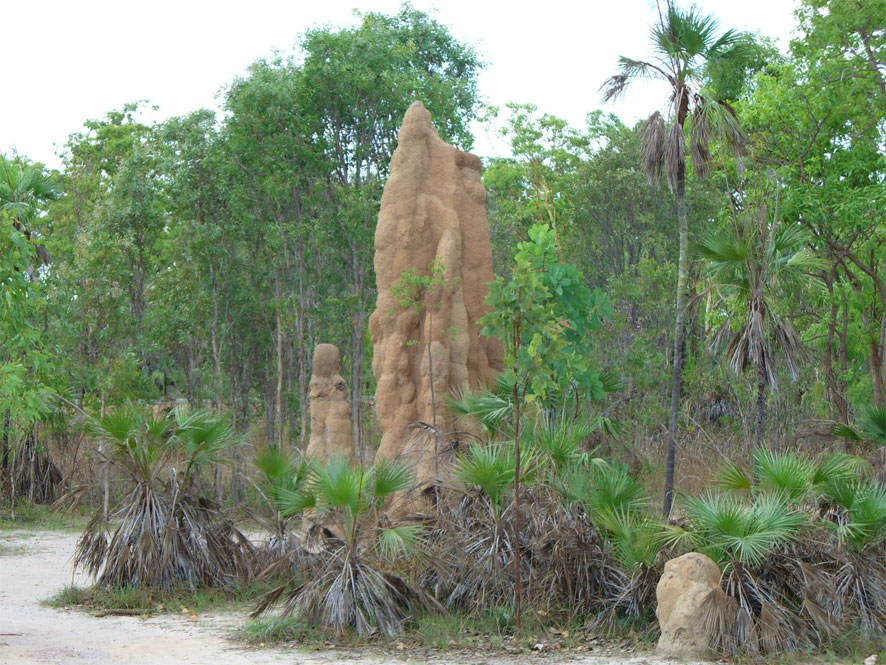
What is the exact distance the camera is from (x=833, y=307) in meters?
20.7

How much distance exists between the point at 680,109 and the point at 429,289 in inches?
184

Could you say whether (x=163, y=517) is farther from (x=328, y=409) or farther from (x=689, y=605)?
(x=689, y=605)

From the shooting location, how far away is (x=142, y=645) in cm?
1008

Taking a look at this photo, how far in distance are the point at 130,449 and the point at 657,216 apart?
2085cm

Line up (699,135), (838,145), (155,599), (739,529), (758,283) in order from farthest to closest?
(838,145)
(699,135)
(758,283)
(155,599)
(739,529)

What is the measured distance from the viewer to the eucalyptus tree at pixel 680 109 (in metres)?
15.1

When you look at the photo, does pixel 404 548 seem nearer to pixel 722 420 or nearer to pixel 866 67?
pixel 866 67

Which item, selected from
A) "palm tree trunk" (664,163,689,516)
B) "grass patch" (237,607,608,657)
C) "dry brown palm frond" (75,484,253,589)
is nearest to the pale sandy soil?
"grass patch" (237,607,608,657)

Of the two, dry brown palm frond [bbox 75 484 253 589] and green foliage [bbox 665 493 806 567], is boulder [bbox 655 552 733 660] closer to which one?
green foliage [bbox 665 493 806 567]

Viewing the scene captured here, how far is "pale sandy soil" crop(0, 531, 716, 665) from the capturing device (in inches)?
370

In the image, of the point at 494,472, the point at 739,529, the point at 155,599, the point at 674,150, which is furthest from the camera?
the point at 674,150

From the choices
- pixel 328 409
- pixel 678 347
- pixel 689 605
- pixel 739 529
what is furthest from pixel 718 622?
pixel 328 409

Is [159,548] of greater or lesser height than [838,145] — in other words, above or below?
below

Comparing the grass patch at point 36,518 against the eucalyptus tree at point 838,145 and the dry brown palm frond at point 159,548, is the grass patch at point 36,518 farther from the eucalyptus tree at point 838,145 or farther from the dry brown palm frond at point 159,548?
the eucalyptus tree at point 838,145
